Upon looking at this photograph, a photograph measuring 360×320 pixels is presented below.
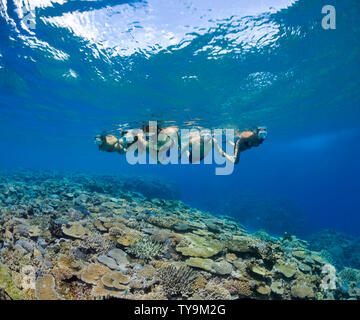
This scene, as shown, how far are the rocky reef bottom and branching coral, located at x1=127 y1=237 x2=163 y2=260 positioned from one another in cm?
3

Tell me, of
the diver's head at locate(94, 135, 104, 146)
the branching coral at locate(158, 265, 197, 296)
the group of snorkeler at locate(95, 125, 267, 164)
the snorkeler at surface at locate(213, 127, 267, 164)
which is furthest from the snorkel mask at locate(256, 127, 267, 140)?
the diver's head at locate(94, 135, 104, 146)

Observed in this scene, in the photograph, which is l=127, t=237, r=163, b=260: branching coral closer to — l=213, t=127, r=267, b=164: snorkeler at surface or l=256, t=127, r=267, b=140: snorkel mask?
l=213, t=127, r=267, b=164: snorkeler at surface

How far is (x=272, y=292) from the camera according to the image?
4934 mm

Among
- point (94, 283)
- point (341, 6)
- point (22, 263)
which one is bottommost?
point (94, 283)

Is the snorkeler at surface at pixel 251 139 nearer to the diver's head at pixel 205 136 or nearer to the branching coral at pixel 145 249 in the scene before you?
the diver's head at pixel 205 136

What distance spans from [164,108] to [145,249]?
1425 cm

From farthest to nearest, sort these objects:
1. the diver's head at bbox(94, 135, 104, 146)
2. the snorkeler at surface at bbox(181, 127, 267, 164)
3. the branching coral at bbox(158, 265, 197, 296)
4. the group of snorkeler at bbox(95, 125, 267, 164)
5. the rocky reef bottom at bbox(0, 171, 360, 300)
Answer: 1. the group of snorkeler at bbox(95, 125, 267, 164)
2. the diver's head at bbox(94, 135, 104, 146)
3. the snorkeler at surface at bbox(181, 127, 267, 164)
4. the branching coral at bbox(158, 265, 197, 296)
5. the rocky reef bottom at bbox(0, 171, 360, 300)

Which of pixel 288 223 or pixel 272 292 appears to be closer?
pixel 272 292

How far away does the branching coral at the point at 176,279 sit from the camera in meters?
4.37

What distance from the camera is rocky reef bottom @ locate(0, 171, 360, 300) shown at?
13.7ft

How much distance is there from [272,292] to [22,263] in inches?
231

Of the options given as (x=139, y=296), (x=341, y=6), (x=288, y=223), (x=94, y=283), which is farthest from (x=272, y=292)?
(x=288, y=223)

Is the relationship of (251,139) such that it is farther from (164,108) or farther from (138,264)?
(164,108)

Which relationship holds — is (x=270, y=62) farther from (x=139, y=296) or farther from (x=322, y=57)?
(x=139, y=296)
